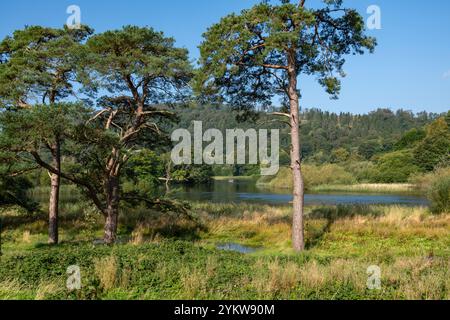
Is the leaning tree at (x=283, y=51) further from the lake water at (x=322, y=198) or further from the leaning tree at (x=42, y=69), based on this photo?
the lake water at (x=322, y=198)

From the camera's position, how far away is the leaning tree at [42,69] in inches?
586

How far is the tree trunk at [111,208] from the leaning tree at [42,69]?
1999 millimetres

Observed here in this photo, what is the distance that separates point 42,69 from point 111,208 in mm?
5669

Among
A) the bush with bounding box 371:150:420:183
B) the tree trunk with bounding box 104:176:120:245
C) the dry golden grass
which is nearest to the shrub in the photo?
the bush with bounding box 371:150:420:183

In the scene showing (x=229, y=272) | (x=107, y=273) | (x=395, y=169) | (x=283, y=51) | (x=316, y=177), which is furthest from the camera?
(x=395, y=169)

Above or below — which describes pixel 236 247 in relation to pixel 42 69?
below

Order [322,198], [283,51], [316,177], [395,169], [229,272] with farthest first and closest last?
[395,169], [316,177], [322,198], [283,51], [229,272]

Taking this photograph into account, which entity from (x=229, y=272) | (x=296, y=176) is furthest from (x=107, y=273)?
(x=296, y=176)

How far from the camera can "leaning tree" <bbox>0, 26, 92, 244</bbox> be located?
48.8 ft

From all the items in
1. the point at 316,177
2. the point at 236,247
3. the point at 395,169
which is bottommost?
the point at 236,247

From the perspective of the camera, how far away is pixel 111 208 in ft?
50.4

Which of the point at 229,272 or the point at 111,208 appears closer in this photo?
the point at 229,272

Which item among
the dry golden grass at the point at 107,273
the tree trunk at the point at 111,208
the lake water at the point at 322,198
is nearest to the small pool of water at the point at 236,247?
the tree trunk at the point at 111,208

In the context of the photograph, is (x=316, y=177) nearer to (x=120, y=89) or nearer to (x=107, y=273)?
(x=120, y=89)
